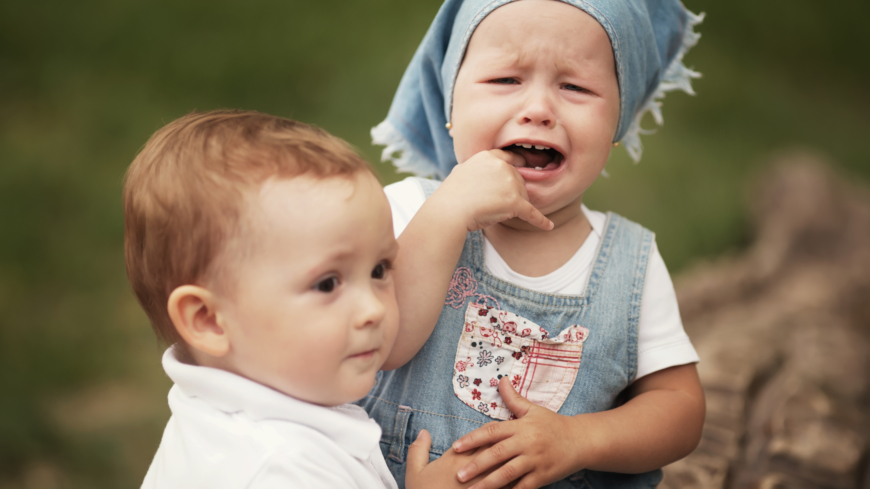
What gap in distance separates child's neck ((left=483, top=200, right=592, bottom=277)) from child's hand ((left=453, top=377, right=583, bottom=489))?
270 mm

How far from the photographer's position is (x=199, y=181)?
2.77ft

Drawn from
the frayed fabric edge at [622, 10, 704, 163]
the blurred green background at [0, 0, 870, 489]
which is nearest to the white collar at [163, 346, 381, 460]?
the frayed fabric edge at [622, 10, 704, 163]

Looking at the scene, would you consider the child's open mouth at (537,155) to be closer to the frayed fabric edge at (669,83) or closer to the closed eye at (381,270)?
the frayed fabric edge at (669,83)

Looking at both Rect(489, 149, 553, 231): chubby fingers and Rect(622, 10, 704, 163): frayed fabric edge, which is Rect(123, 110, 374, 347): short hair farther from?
Rect(622, 10, 704, 163): frayed fabric edge

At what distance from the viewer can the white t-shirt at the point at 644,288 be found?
1210 millimetres

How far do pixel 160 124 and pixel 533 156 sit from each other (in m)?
2.32

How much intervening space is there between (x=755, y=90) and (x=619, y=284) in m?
3.09

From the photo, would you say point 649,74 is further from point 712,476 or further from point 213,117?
point 712,476

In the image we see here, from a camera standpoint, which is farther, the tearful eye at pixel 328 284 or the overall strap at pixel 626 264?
the overall strap at pixel 626 264

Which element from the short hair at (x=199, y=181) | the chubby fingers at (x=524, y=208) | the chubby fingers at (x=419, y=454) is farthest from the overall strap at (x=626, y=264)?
the short hair at (x=199, y=181)

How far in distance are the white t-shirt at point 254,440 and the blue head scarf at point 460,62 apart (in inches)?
25.5

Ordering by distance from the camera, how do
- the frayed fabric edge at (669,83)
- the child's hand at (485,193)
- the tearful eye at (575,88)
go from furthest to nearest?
the frayed fabric edge at (669,83) → the tearful eye at (575,88) → the child's hand at (485,193)

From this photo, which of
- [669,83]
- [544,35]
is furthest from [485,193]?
[669,83]

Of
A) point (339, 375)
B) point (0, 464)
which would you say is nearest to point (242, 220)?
point (339, 375)
